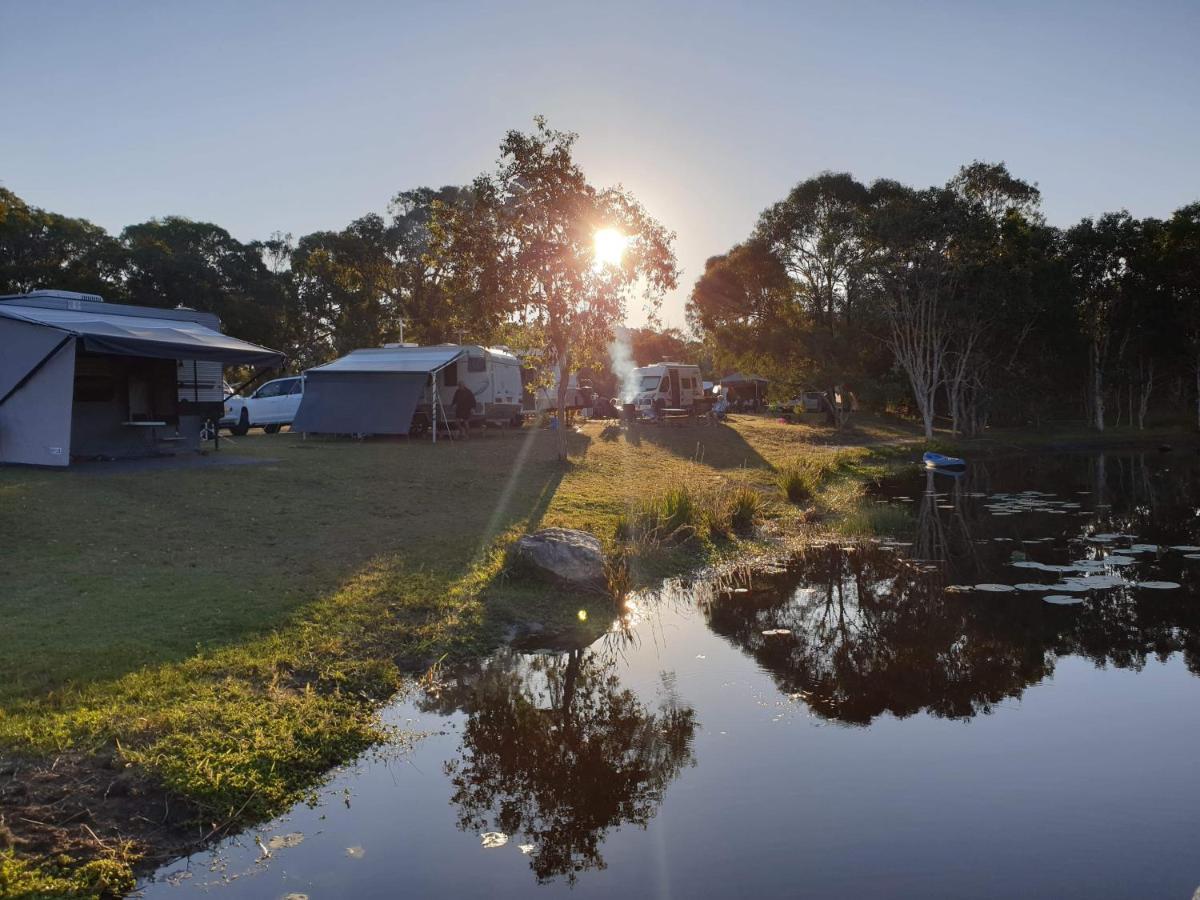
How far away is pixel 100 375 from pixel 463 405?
10483 millimetres

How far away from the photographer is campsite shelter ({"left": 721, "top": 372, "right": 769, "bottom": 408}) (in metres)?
56.7

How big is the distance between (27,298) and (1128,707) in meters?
19.5

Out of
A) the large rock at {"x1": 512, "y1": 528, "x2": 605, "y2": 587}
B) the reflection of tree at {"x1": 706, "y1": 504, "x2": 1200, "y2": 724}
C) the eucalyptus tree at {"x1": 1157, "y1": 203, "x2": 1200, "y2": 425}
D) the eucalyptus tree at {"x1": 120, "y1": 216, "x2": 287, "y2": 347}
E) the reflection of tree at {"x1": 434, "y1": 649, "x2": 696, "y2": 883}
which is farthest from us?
the eucalyptus tree at {"x1": 120, "y1": 216, "x2": 287, "y2": 347}

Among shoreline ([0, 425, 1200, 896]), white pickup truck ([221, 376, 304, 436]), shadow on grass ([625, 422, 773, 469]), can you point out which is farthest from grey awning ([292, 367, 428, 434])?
shoreline ([0, 425, 1200, 896])

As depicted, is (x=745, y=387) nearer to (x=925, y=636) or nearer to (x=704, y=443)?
(x=704, y=443)

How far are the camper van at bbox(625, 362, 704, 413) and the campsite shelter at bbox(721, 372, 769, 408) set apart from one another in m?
16.2

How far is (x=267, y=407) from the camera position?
28281 millimetres

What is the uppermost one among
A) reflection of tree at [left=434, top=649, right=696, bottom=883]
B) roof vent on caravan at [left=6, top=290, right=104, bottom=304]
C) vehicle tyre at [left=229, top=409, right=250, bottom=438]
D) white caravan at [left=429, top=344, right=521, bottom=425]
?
roof vent on caravan at [left=6, top=290, right=104, bottom=304]

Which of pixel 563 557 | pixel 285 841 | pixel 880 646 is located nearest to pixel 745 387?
pixel 563 557

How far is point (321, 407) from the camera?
24703 mm

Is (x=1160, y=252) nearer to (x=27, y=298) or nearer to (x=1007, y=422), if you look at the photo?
(x=1007, y=422)

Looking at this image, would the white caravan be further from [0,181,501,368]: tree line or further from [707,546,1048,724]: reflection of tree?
[707,546,1048,724]: reflection of tree

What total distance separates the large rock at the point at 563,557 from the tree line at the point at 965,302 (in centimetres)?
2268

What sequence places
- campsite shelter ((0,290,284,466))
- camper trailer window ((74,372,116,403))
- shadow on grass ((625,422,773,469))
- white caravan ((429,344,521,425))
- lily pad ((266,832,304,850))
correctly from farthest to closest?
1. white caravan ((429,344,521,425))
2. shadow on grass ((625,422,773,469))
3. camper trailer window ((74,372,116,403))
4. campsite shelter ((0,290,284,466))
5. lily pad ((266,832,304,850))
